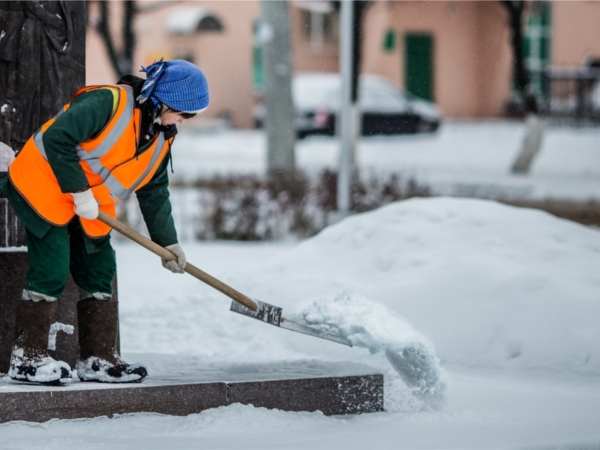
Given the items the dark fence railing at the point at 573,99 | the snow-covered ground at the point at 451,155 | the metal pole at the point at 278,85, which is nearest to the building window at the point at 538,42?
the snow-covered ground at the point at 451,155

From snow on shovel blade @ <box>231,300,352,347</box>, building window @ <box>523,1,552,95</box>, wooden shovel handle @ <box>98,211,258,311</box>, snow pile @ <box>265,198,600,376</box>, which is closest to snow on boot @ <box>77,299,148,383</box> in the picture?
wooden shovel handle @ <box>98,211,258,311</box>

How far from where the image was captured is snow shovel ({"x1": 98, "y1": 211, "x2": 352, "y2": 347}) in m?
4.01

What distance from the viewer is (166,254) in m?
4.16

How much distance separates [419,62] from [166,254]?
83.1ft

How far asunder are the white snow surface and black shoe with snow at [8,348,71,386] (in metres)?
0.20

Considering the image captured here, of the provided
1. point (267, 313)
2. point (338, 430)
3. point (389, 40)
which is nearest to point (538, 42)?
point (389, 40)

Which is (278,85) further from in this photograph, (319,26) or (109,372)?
(319,26)

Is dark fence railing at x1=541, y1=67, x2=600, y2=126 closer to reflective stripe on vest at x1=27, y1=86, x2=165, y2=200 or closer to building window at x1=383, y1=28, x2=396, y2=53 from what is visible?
building window at x1=383, y1=28, x2=396, y2=53

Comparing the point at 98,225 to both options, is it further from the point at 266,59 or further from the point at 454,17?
the point at 454,17

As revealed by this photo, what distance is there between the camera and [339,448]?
3.71m

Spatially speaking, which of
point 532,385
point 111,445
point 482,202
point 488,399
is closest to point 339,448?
point 111,445

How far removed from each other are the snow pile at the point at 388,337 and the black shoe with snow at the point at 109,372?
2.52 feet

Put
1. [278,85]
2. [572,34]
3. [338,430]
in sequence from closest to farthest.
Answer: [338,430] → [278,85] → [572,34]

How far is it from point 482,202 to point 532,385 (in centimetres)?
226
